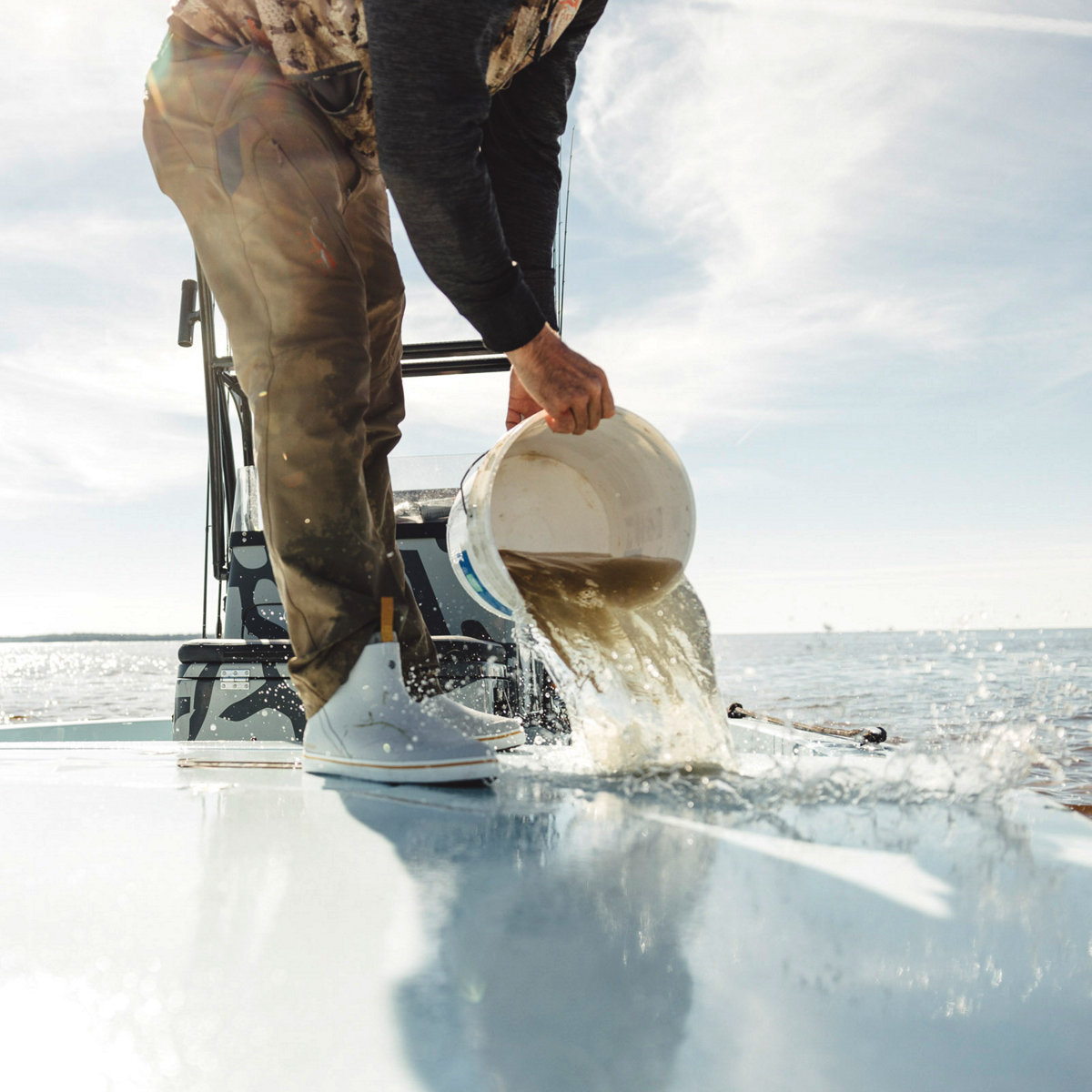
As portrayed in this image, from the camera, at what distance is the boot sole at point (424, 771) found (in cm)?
117

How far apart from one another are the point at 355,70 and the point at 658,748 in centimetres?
117

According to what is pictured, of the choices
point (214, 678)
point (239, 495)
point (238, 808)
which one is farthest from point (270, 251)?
point (239, 495)

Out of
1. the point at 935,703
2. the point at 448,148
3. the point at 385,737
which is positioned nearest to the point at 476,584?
the point at 385,737

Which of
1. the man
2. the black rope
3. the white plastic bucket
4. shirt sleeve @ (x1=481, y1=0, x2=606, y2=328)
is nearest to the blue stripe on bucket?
the white plastic bucket

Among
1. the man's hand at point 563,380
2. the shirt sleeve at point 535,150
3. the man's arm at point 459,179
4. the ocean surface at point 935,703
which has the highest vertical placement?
the shirt sleeve at point 535,150

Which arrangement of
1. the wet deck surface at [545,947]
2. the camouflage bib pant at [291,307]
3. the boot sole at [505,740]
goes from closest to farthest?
1. the wet deck surface at [545,947]
2. the camouflage bib pant at [291,307]
3. the boot sole at [505,740]

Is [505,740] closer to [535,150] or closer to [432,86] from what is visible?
[432,86]

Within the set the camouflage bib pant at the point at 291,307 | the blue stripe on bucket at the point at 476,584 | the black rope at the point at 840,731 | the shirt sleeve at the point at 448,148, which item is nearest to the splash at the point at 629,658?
the blue stripe on bucket at the point at 476,584

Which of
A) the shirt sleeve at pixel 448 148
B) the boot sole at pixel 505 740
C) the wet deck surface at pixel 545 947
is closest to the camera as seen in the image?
the wet deck surface at pixel 545 947

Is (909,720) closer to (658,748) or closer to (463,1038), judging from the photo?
(658,748)

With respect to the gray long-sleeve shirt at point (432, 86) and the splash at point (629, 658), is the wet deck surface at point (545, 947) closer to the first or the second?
the splash at point (629, 658)

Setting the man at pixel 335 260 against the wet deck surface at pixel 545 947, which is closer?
the wet deck surface at pixel 545 947

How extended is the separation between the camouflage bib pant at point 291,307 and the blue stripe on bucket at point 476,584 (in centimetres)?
14

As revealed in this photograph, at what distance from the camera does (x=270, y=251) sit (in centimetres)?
130
